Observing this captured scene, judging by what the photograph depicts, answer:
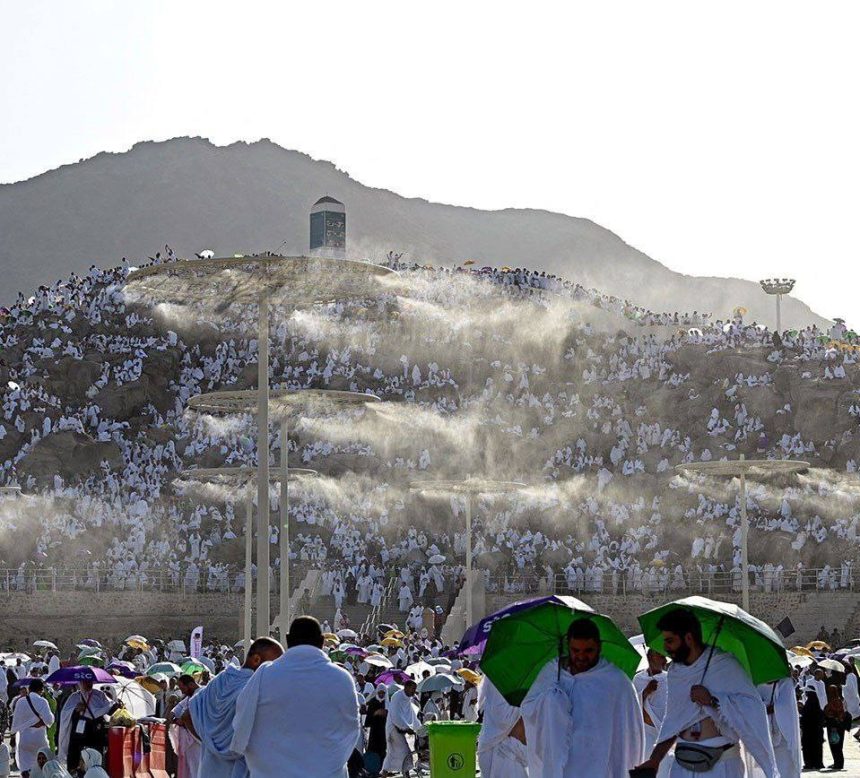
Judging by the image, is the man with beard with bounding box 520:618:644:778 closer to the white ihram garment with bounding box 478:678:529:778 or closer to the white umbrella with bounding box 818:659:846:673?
the white ihram garment with bounding box 478:678:529:778

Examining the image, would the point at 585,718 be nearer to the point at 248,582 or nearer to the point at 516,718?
the point at 516,718

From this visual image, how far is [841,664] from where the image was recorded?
27.2 meters

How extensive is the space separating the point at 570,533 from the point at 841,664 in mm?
39248

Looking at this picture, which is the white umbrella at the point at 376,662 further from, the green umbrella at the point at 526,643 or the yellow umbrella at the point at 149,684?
the green umbrella at the point at 526,643

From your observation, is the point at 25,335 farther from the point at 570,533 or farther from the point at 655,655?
the point at 655,655

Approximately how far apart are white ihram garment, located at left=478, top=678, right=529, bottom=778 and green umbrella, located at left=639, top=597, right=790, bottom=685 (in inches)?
82.9

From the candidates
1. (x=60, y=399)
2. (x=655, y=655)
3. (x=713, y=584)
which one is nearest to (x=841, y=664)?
(x=655, y=655)

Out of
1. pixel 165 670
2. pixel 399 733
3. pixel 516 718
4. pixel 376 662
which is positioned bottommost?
pixel 376 662

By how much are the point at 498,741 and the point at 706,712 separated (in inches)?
111

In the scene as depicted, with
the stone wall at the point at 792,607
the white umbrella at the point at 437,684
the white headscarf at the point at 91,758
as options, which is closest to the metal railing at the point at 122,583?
the stone wall at the point at 792,607

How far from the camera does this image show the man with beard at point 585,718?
9.95 metres

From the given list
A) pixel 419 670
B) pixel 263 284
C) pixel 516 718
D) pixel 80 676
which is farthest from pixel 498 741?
pixel 419 670

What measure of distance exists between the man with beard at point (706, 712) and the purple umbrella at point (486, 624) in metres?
1.19

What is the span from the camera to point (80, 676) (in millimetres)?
18172
